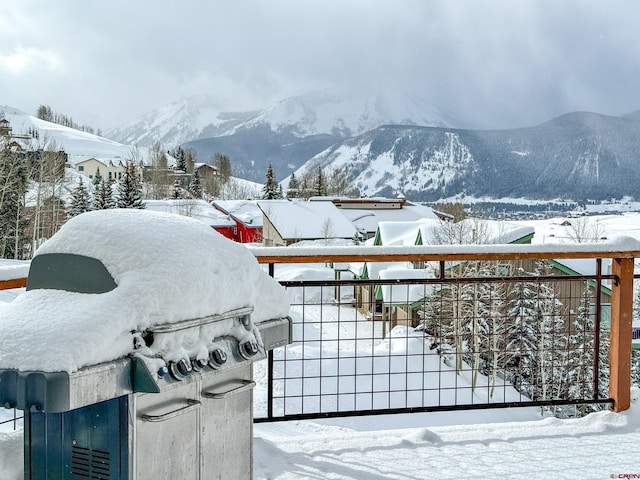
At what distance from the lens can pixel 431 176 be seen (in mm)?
135500

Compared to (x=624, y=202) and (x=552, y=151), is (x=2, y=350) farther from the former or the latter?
(x=552, y=151)

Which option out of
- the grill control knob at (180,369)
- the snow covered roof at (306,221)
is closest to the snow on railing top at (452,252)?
the grill control knob at (180,369)

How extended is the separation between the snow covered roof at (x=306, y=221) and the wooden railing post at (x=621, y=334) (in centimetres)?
2971

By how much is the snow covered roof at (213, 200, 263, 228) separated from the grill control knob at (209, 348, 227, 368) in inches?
1679

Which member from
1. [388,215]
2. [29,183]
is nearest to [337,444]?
[29,183]

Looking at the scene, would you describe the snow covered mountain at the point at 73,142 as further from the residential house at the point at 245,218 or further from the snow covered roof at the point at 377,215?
the snow covered roof at the point at 377,215

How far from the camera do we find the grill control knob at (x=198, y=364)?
164 cm

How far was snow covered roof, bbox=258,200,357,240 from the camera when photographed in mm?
33781

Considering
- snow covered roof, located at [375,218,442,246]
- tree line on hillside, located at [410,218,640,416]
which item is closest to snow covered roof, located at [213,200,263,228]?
tree line on hillside, located at [410,218,640,416]

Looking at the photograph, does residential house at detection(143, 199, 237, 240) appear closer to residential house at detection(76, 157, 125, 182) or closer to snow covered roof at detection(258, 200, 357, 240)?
snow covered roof at detection(258, 200, 357, 240)

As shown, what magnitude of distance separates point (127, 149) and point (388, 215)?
72.9 metres

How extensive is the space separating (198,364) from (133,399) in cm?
19

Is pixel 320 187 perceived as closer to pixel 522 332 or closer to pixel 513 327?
pixel 513 327

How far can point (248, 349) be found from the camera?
6.08 feet
